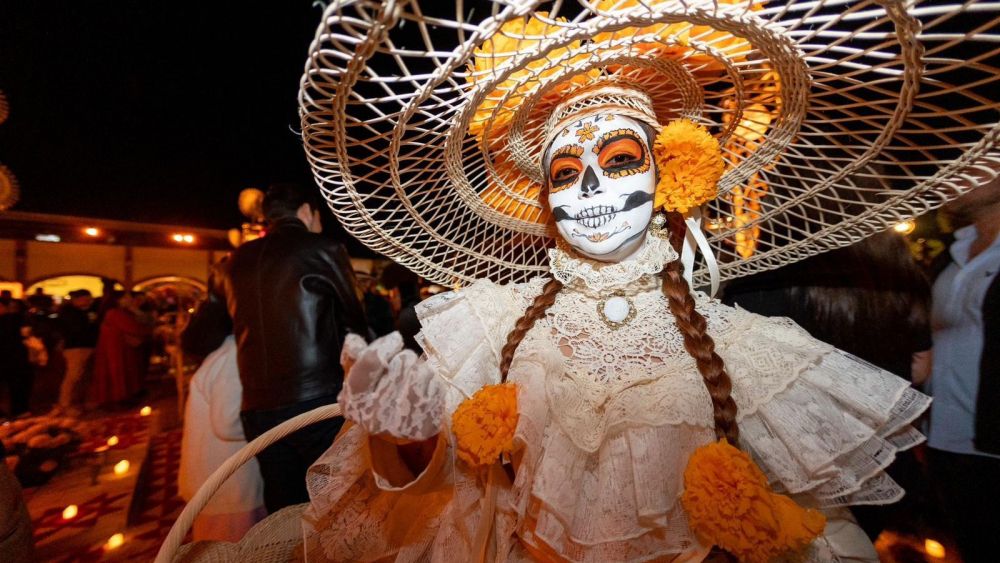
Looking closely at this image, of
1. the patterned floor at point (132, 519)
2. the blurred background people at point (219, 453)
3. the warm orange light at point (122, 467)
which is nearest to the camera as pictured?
the blurred background people at point (219, 453)

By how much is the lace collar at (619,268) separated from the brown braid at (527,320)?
0.18 feet

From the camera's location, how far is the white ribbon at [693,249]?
114 cm

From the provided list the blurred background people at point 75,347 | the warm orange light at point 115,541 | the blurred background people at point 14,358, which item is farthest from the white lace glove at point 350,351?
the blurred background people at point 14,358

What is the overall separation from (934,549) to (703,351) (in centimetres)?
284

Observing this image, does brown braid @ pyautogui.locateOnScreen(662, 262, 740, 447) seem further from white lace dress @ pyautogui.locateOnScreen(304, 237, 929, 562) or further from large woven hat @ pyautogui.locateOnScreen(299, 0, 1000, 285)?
large woven hat @ pyautogui.locateOnScreen(299, 0, 1000, 285)

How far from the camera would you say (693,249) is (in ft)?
4.05

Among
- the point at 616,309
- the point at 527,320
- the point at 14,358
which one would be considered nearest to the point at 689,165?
the point at 616,309

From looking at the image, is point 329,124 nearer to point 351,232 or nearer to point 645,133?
point 351,232

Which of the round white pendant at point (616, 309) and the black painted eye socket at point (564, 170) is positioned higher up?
the black painted eye socket at point (564, 170)

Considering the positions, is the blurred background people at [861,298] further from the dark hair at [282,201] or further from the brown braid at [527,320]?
the dark hair at [282,201]

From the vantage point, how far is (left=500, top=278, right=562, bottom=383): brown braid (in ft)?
3.62

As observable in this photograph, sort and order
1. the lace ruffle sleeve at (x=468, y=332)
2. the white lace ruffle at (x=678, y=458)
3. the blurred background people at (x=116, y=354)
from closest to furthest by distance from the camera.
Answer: the white lace ruffle at (x=678, y=458), the lace ruffle sleeve at (x=468, y=332), the blurred background people at (x=116, y=354)

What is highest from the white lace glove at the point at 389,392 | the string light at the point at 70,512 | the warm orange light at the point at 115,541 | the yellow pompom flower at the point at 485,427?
the white lace glove at the point at 389,392

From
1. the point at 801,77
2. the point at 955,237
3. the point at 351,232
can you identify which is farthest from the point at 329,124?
the point at 955,237
